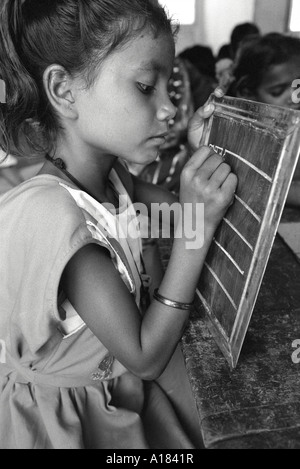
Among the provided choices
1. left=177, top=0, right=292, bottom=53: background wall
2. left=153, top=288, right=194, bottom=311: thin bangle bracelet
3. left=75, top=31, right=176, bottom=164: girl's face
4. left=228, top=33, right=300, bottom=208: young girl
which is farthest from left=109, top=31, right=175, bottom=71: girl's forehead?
left=177, top=0, right=292, bottom=53: background wall

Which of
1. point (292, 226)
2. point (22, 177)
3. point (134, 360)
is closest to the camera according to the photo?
point (134, 360)

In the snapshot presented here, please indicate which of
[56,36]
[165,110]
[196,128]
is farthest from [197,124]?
[56,36]

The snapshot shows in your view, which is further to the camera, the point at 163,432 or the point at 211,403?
the point at 163,432

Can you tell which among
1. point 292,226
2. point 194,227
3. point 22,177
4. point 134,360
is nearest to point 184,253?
point 194,227

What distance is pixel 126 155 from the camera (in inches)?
39.2

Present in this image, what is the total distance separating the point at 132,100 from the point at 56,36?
8.0 inches

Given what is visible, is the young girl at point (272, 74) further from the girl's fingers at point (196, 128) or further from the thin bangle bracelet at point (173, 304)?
the thin bangle bracelet at point (173, 304)

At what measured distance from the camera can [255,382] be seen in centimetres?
77

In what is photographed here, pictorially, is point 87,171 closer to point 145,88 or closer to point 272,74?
point 145,88

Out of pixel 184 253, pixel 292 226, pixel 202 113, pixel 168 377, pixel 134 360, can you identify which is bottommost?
pixel 168 377

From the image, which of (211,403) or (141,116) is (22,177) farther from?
(211,403)
